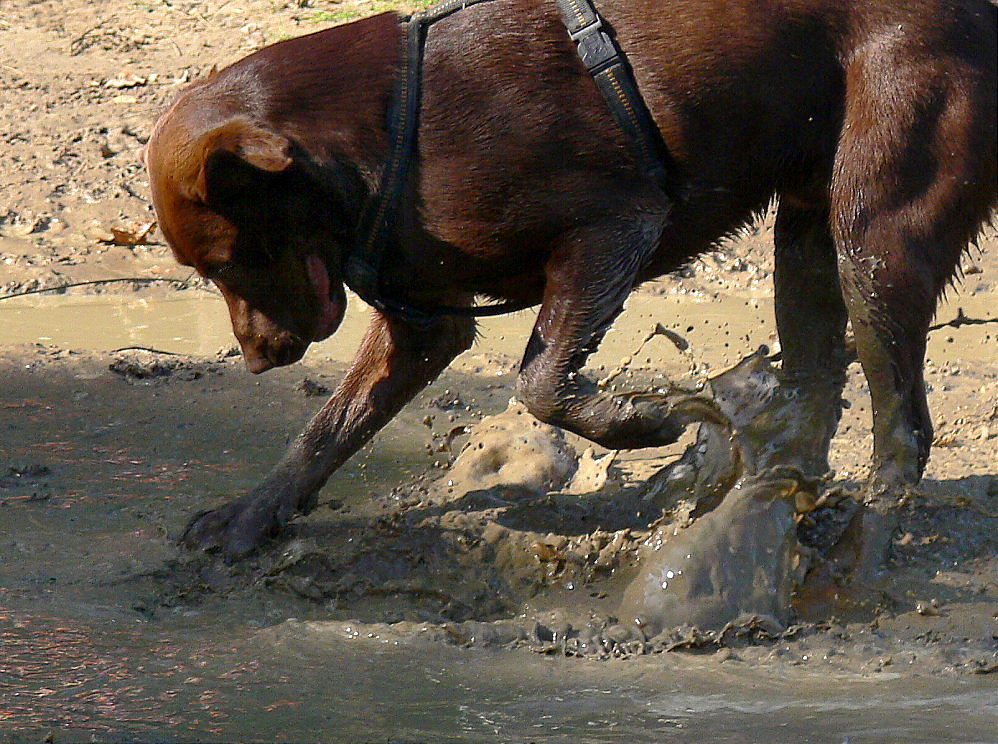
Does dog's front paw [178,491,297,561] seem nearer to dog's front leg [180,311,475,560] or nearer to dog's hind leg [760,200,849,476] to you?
dog's front leg [180,311,475,560]

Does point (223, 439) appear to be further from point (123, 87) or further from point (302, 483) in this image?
point (123, 87)

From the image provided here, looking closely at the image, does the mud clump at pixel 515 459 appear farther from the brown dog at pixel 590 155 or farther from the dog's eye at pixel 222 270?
the dog's eye at pixel 222 270

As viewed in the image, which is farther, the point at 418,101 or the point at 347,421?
the point at 347,421

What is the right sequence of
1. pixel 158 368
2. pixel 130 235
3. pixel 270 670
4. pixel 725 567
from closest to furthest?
pixel 270 670, pixel 725 567, pixel 158 368, pixel 130 235

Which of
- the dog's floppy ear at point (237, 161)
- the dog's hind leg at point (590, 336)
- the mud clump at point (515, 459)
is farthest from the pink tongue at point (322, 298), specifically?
the mud clump at point (515, 459)

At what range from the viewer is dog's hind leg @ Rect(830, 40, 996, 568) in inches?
149

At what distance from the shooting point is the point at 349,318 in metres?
7.16

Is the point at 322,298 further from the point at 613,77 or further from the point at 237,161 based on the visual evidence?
the point at 613,77

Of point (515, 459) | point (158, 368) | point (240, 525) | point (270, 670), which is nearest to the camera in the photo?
point (270, 670)

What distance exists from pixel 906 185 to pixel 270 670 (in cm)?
204

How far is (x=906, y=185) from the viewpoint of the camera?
3.81 m

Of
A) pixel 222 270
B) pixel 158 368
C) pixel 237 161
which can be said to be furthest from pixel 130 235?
pixel 237 161

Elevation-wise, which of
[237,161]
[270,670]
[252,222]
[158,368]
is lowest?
[270,670]

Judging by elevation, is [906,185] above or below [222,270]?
above
